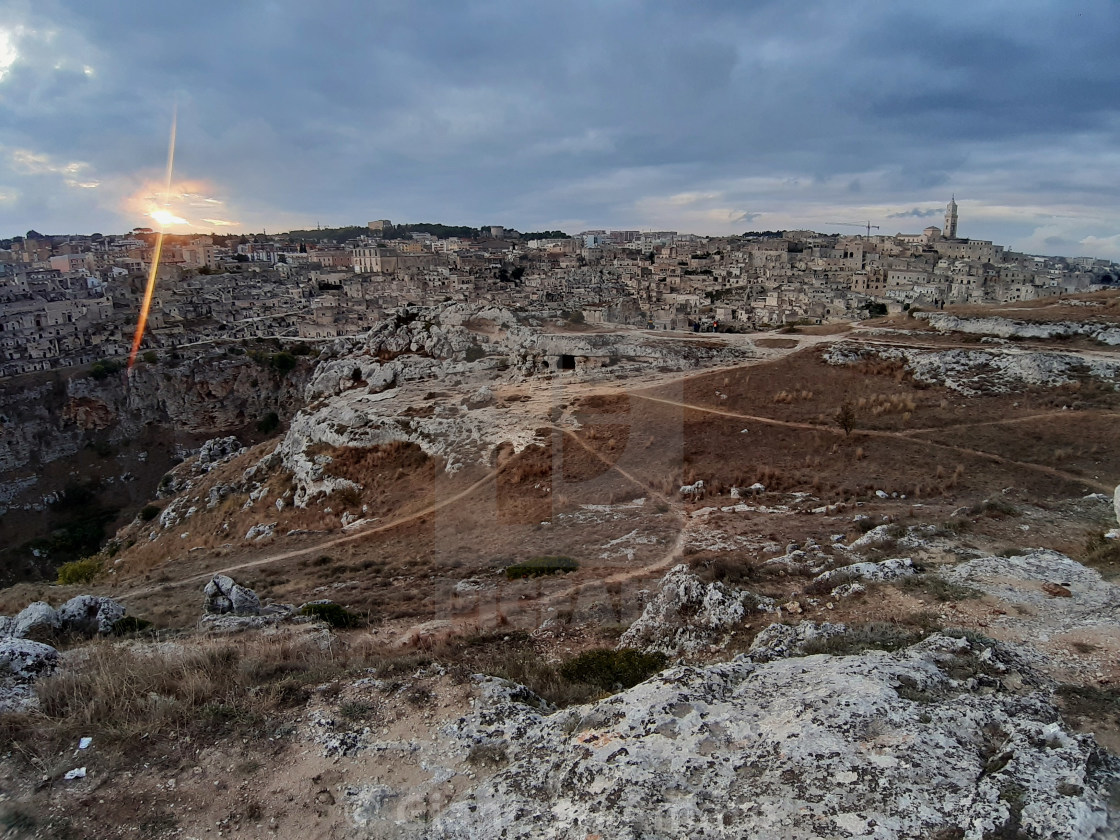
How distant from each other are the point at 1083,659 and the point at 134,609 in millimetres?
19216

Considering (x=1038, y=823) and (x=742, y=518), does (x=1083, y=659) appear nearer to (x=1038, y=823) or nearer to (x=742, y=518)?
(x=1038, y=823)

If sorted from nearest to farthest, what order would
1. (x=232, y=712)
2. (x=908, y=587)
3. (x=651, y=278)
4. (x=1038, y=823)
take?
(x=1038, y=823)
(x=232, y=712)
(x=908, y=587)
(x=651, y=278)

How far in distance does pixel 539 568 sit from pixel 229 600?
24.2ft

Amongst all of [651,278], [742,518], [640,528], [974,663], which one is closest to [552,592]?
[640,528]

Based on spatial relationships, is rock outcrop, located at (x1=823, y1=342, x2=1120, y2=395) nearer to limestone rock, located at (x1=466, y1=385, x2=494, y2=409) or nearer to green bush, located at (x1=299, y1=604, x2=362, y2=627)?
limestone rock, located at (x1=466, y1=385, x2=494, y2=409)

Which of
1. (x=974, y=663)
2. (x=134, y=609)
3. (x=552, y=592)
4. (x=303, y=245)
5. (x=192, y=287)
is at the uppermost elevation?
(x=303, y=245)

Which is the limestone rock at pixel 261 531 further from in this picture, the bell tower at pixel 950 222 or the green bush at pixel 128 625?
the bell tower at pixel 950 222

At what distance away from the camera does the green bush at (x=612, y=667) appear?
8469 millimetres

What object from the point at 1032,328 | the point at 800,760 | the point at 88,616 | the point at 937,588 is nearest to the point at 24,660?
the point at 88,616

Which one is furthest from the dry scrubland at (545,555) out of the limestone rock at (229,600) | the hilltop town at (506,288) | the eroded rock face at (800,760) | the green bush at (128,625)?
the hilltop town at (506,288)

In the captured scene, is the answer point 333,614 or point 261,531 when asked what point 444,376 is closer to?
point 261,531

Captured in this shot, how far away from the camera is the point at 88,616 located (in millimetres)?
13148

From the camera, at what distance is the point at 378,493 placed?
25641mm

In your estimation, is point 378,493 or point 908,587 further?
point 378,493
